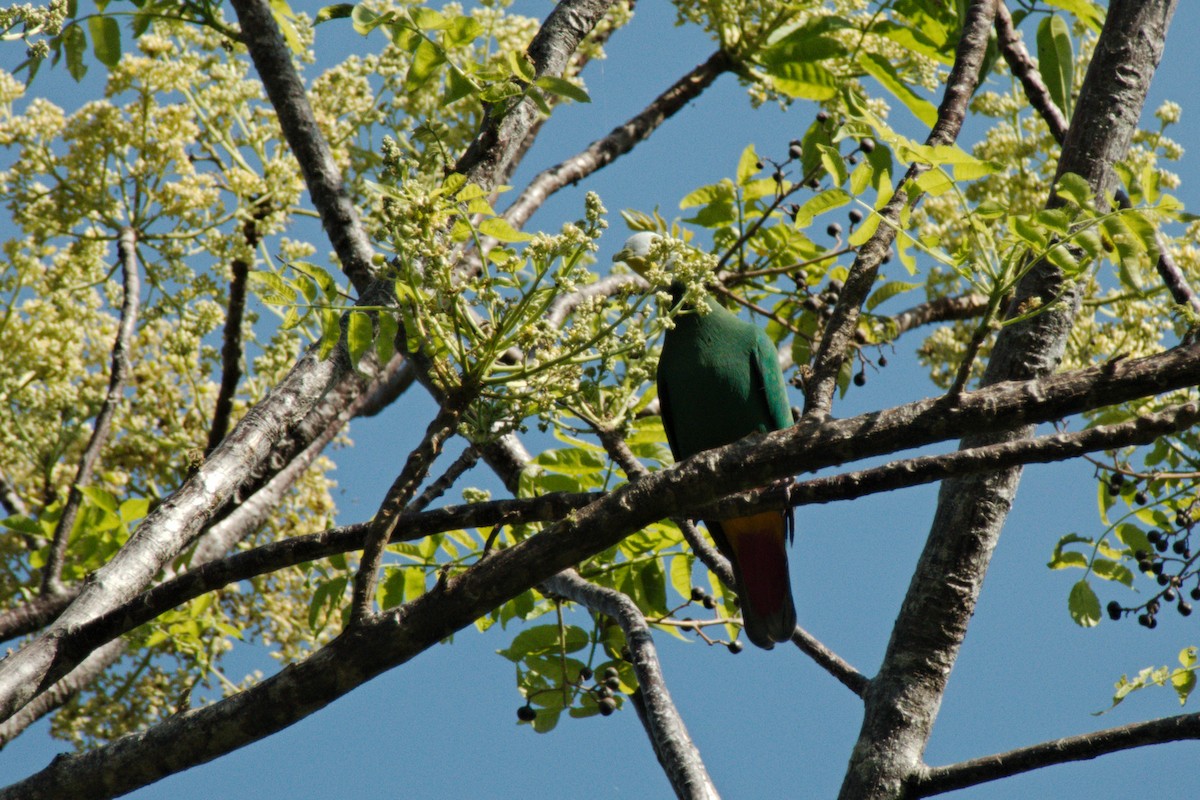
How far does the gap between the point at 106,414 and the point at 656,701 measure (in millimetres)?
2825

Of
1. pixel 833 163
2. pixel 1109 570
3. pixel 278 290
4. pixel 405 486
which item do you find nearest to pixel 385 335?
pixel 278 290

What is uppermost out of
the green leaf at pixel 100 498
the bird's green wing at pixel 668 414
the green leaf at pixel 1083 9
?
the green leaf at pixel 1083 9

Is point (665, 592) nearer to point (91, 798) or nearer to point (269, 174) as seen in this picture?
point (91, 798)

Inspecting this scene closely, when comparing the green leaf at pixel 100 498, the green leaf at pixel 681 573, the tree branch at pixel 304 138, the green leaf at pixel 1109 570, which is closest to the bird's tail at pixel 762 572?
the green leaf at pixel 681 573

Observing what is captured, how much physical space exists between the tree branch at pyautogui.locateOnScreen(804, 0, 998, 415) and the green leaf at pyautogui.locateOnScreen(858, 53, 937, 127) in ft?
1.13

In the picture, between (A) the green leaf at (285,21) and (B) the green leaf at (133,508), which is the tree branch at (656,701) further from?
(A) the green leaf at (285,21)

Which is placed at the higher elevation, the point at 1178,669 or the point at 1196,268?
the point at 1196,268

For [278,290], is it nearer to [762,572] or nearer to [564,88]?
[564,88]

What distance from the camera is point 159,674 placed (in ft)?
18.3

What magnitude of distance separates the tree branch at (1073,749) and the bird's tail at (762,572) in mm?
1257

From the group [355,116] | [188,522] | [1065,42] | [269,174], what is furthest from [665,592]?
[355,116]

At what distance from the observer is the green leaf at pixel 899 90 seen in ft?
12.5

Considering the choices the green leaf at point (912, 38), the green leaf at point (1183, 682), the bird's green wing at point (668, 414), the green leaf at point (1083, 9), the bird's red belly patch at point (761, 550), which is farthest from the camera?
the bird's green wing at point (668, 414)

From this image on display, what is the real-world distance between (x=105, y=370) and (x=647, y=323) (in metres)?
4.77
